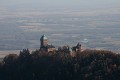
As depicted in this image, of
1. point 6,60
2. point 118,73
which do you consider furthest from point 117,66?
point 6,60

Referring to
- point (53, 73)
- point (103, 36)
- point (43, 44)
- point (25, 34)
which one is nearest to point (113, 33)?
point (103, 36)

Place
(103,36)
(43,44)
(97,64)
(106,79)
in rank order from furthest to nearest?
(103,36), (43,44), (97,64), (106,79)

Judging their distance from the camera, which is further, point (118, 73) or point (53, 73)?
point (53, 73)

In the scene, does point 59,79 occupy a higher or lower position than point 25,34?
lower

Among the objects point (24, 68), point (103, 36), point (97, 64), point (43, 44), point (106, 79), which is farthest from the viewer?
point (103, 36)

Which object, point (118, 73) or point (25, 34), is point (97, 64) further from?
point (25, 34)

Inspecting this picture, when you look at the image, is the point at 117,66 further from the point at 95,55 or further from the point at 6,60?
the point at 6,60
